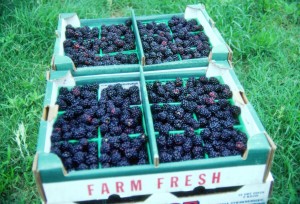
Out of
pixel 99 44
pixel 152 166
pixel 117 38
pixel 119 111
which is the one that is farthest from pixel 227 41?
pixel 152 166

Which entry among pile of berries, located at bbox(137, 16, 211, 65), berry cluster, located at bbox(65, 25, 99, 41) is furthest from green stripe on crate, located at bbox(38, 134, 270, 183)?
berry cluster, located at bbox(65, 25, 99, 41)

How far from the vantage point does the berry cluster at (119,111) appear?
277 centimetres

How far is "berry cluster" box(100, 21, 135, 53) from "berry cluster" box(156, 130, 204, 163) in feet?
3.93

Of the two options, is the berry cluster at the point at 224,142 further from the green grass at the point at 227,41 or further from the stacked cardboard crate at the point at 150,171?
the green grass at the point at 227,41

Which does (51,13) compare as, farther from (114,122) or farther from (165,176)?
(165,176)

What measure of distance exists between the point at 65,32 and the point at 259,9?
2.72 m

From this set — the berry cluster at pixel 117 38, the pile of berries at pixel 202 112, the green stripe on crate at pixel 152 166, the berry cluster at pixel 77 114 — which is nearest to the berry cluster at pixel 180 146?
the pile of berries at pixel 202 112

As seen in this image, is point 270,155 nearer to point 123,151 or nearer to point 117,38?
point 123,151

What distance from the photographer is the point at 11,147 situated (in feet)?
11.5

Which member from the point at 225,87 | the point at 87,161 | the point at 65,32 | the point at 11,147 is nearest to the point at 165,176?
the point at 87,161

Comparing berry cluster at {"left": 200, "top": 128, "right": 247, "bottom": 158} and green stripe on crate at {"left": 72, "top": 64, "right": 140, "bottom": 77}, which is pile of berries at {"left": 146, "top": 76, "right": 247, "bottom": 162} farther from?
green stripe on crate at {"left": 72, "top": 64, "right": 140, "bottom": 77}

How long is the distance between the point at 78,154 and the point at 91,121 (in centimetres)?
35

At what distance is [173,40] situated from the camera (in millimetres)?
3771

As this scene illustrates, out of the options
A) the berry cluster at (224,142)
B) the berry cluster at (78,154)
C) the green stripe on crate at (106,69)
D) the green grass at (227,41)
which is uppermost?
the green stripe on crate at (106,69)
